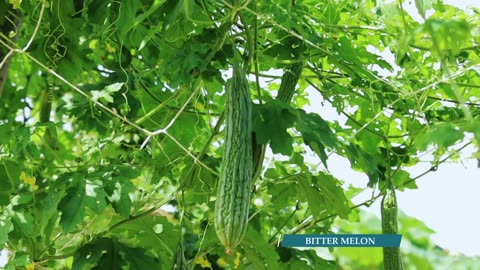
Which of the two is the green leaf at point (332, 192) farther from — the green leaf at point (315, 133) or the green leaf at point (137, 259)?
the green leaf at point (137, 259)

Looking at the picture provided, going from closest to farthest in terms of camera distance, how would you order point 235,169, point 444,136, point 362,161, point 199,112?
point 444,136 → point 235,169 → point 362,161 → point 199,112

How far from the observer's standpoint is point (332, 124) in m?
4.05

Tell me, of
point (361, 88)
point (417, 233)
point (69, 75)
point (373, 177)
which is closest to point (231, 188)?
point (373, 177)

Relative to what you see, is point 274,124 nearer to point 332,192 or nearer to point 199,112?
point 332,192

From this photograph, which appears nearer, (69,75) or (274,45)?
(274,45)

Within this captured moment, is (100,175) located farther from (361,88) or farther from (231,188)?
(361,88)

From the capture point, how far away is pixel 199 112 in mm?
3570

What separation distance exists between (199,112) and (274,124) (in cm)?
79

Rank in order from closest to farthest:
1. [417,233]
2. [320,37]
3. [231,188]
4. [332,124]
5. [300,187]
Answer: [231,188] → [320,37] → [300,187] → [332,124] → [417,233]

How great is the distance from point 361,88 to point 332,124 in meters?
0.57

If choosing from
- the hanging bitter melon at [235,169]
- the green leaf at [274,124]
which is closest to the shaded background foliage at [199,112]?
the green leaf at [274,124]

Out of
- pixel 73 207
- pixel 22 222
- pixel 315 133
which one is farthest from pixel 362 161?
pixel 22 222

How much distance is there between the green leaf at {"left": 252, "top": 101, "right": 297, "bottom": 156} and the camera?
2830 millimetres

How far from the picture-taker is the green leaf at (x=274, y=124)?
2830 mm
